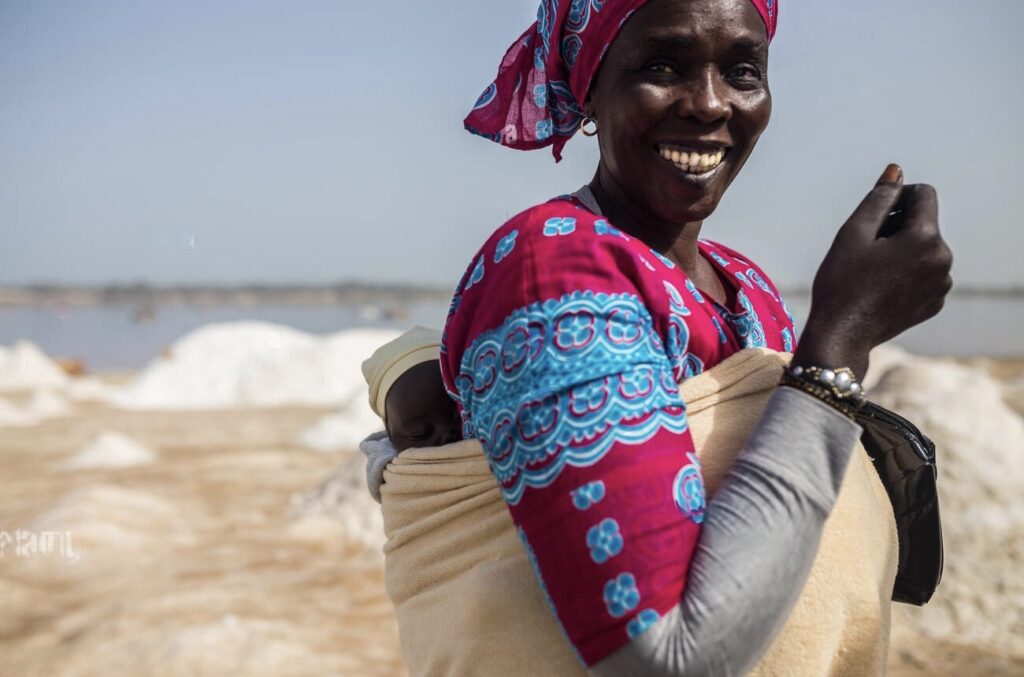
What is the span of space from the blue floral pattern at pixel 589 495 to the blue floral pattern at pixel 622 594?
0.30ft

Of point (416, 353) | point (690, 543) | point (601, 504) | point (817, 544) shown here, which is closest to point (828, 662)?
point (817, 544)

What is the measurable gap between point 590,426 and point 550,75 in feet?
2.69

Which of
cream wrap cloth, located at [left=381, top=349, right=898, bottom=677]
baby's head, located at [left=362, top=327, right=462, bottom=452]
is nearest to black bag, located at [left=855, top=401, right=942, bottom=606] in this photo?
cream wrap cloth, located at [left=381, top=349, right=898, bottom=677]

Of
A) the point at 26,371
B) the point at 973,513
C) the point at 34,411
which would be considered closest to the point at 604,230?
the point at 973,513

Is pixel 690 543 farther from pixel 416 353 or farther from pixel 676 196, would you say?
pixel 416 353

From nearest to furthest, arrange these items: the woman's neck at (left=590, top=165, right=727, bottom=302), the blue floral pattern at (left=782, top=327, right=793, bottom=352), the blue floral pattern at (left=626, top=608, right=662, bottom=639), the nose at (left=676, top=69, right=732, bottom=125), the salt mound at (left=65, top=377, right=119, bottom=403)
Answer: the blue floral pattern at (left=626, top=608, right=662, bottom=639)
the nose at (left=676, top=69, right=732, bottom=125)
the woman's neck at (left=590, top=165, right=727, bottom=302)
the blue floral pattern at (left=782, top=327, right=793, bottom=352)
the salt mound at (left=65, top=377, right=119, bottom=403)

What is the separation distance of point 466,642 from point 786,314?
97 cm

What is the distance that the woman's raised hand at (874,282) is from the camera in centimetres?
123

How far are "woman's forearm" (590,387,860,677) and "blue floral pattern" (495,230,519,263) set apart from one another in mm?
420

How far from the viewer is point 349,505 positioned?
5984 mm

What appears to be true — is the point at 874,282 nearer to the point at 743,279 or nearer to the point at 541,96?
the point at 743,279

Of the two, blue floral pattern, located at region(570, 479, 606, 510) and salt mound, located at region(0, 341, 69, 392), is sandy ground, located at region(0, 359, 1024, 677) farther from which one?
salt mound, located at region(0, 341, 69, 392)

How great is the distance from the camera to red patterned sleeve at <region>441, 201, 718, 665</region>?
110cm

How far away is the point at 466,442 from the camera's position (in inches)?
54.4
